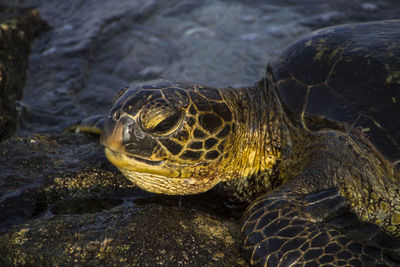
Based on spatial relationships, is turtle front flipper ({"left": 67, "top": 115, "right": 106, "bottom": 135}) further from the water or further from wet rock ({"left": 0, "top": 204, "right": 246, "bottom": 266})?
wet rock ({"left": 0, "top": 204, "right": 246, "bottom": 266})

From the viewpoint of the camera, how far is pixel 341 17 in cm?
631

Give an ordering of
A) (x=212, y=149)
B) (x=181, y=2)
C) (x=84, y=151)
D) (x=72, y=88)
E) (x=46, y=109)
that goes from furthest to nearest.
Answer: (x=181, y=2) < (x=72, y=88) < (x=46, y=109) < (x=84, y=151) < (x=212, y=149)

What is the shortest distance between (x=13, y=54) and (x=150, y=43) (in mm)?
2041

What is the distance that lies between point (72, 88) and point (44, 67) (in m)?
0.77

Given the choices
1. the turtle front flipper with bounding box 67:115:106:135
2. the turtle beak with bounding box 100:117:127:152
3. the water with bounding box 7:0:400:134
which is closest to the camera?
the turtle beak with bounding box 100:117:127:152

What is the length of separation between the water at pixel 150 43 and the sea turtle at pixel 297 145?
2.18m

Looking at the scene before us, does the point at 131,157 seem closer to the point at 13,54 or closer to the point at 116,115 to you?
the point at 116,115

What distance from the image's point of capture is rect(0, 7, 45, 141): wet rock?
4.11 metres

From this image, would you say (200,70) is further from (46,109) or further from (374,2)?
(374,2)

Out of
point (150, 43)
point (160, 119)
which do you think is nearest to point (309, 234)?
point (160, 119)

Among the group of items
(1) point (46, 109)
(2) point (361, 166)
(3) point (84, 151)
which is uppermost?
(2) point (361, 166)

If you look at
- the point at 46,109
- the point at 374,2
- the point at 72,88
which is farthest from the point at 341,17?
the point at 46,109

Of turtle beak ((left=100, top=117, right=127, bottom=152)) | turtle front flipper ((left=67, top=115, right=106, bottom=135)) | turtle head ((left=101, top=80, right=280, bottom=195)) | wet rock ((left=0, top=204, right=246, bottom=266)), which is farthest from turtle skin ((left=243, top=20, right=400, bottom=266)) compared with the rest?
turtle front flipper ((left=67, top=115, right=106, bottom=135))

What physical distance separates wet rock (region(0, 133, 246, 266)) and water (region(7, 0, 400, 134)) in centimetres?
144
